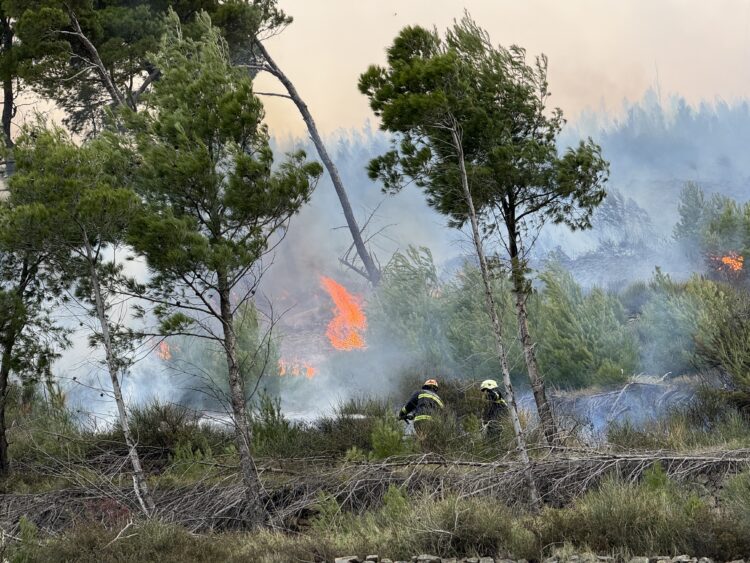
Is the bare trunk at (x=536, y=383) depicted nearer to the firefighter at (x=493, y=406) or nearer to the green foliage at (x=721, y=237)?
the firefighter at (x=493, y=406)

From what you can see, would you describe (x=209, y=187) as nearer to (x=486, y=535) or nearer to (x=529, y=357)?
(x=529, y=357)

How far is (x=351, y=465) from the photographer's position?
1338 centimetres

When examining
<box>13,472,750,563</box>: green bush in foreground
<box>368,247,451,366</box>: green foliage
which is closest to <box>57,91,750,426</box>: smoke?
<box>368,247,451,366</box>: green foliage

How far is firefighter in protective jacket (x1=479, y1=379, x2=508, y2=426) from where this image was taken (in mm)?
16403

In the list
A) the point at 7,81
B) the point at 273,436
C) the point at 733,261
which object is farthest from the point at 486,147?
the point at 733,261

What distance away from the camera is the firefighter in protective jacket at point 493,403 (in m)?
16.4

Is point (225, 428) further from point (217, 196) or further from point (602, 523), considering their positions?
point (602, 523)

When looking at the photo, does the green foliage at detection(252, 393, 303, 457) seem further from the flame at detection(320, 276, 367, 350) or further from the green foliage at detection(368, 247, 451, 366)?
the flame at detection(320, 276, 367, 350)

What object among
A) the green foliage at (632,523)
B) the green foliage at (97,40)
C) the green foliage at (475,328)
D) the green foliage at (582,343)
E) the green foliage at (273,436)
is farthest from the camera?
the green foliage at (475,328)

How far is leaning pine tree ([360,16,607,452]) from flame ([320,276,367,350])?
60.1 ft

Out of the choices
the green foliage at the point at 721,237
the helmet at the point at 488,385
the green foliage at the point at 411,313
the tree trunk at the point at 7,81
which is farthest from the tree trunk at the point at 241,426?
the green foliage at the point at 721,237

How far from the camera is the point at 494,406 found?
17172 mm

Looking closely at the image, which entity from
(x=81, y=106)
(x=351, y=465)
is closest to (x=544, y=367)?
(x=351, y=465)

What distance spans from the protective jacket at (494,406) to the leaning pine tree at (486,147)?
1966 mm
